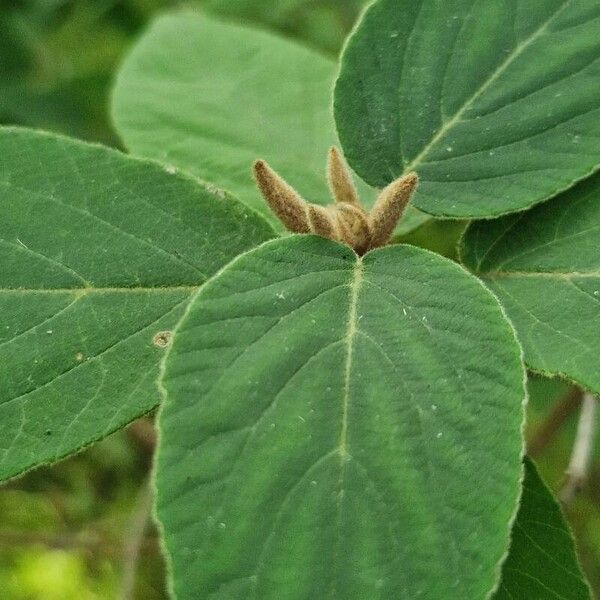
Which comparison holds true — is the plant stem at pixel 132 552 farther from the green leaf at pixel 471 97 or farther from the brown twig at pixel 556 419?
the green leaf at pixel 471 97

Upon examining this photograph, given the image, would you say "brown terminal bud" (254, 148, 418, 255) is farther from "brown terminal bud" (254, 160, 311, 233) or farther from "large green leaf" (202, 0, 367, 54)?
"large green leaf" (202, 0, 367, 54)

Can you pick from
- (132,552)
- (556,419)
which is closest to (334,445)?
(556,419)

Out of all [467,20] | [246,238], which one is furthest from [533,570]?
[467,20]

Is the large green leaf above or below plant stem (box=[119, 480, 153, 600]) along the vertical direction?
above

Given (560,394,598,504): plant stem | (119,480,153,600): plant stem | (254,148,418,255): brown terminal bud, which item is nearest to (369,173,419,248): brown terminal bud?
Result: (254,148,418,255): brown terminal bud

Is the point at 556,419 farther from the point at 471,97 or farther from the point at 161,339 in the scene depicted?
the point at 161,339

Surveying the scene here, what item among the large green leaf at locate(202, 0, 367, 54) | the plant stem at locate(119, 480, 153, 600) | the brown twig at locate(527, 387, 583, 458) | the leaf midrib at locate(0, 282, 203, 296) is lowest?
the plant stem at locate(119, 480, 153, 600)

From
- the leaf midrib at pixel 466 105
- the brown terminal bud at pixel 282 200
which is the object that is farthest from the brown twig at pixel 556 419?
the brown terminal bud at pixel 282 200
